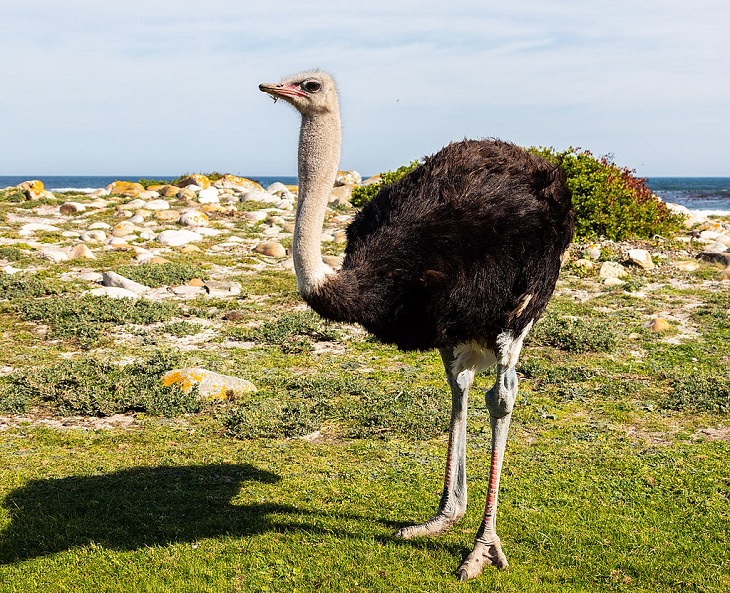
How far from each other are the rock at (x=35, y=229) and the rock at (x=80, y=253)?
2546 mm

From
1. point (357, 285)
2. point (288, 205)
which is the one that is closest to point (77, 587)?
point (357, 285)

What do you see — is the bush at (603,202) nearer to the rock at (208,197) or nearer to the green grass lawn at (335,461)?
the green grass lawn at (335,461)

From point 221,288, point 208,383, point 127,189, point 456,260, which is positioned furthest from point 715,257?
point 127,189

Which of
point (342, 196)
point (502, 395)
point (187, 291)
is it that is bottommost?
point (187, 291)

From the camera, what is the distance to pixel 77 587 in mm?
3816

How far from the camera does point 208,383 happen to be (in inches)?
262

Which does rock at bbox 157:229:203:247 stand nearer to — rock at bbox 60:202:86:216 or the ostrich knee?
rock at bbox 60:202:86:216

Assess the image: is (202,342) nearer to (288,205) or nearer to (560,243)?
(560,243)

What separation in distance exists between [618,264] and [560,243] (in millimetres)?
8602

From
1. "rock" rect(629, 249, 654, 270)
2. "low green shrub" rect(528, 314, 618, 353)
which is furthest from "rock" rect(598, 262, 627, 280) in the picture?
"low green shrub" rect(528, 314, 618, 353)

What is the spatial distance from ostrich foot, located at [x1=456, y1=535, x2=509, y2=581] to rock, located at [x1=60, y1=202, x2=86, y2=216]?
15.7m

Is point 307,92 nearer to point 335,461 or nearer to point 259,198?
point 335,461

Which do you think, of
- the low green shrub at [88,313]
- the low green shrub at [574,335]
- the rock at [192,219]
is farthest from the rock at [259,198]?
the low green shrub at [574,335]

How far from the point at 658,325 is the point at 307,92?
642 cm
